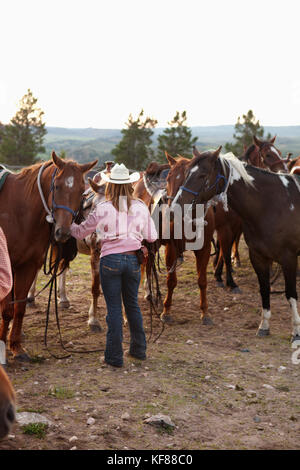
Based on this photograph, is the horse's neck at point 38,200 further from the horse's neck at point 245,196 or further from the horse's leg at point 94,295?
the horse's neck at point 245,196

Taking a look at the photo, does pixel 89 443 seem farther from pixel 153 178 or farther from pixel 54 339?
pixel 153 178

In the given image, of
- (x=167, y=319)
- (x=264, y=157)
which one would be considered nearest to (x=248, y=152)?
(x=264, y=157)

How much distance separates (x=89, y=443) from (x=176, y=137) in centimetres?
3017

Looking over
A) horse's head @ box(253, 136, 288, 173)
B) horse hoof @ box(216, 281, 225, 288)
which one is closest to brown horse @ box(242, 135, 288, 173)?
horse's head @ box(253, 136, 288, 173)

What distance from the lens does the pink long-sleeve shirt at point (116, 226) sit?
4453 millimetres

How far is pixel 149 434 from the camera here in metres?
3.33

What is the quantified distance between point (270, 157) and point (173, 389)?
6259 mm

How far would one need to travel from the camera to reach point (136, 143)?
3469 centimetres

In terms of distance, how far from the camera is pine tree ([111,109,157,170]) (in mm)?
34312

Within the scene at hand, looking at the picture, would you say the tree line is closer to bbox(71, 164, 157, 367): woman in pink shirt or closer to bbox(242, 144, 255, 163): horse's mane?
bbox(242, 144, 255, 163): horse's mane

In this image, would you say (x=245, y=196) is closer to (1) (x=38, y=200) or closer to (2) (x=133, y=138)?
(1) (x=38, y=200)

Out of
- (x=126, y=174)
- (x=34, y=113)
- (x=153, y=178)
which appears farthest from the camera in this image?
(x=34, y=113)

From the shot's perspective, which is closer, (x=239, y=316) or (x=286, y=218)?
(x=286, y=218)
